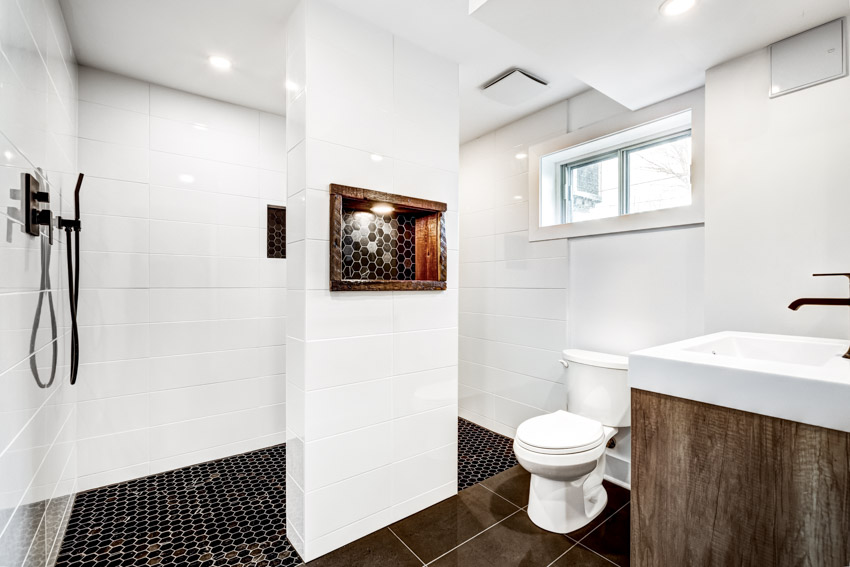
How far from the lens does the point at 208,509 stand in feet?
6.55

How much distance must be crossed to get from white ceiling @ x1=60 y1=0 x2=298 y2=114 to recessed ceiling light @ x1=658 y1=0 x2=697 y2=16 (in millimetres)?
1500

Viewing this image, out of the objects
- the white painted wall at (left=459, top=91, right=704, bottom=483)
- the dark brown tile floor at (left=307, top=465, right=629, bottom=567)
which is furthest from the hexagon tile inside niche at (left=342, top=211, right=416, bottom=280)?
the dark brown tile floor at (left=307, top=465, right=629, bottom=567)

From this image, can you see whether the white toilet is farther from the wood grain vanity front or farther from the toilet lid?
the wood grain vanity front

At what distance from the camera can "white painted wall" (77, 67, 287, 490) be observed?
7.19 ft

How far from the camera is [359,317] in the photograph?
70.0 inches

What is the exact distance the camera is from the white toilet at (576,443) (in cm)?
172

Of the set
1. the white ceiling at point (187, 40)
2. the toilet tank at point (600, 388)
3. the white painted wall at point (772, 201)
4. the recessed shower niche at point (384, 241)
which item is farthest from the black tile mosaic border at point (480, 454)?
the white ceiling at point (187, 40)

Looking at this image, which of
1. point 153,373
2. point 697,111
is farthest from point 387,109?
point 153,373

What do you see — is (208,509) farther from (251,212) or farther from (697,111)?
(697,111)

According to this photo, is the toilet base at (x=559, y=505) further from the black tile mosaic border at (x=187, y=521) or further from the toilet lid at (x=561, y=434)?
the black tile mosaic border at (x=187, y=521)

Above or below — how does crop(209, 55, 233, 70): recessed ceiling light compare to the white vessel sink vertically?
above

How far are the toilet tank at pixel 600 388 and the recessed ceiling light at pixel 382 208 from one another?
53.4 inches

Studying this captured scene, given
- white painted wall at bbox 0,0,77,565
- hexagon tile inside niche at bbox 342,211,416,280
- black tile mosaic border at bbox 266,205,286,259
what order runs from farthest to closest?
black tile mosaic border at bbox 266,205,286,259 < hexagon tile inside niche at bbox 342,211,416,280 < white painted wall at bbox 0,0,77,565

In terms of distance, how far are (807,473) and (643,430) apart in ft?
1.11
